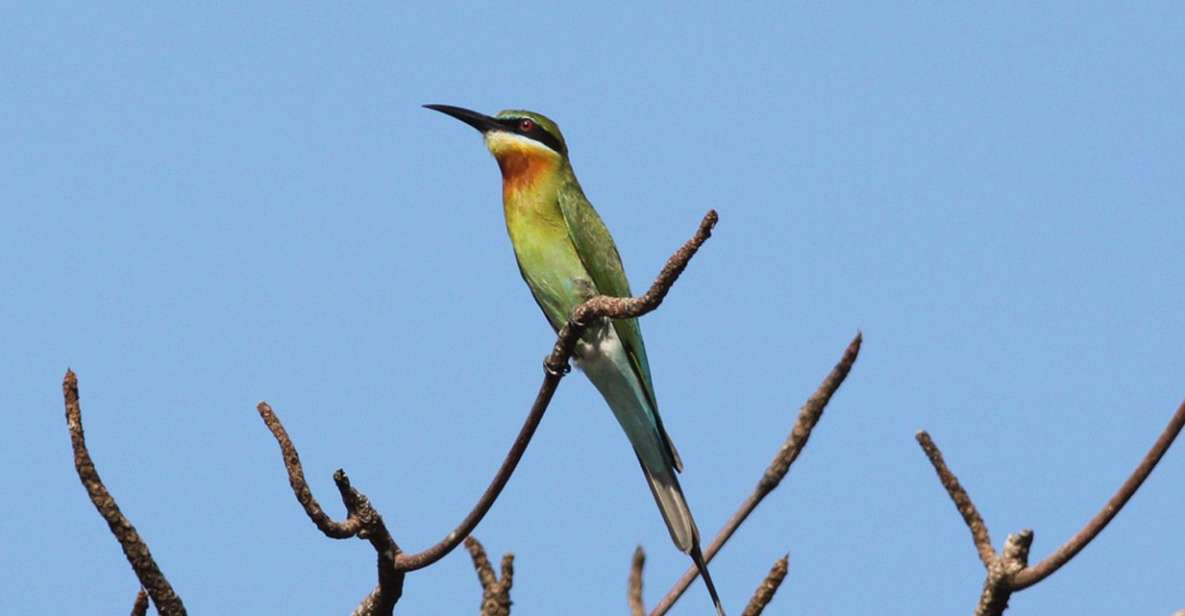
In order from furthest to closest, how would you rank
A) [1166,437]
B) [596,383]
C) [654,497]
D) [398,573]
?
[596,383], [654,497], [398,573], [1166,437]

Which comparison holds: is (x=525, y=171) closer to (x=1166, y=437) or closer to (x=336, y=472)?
(x=336, y=472)

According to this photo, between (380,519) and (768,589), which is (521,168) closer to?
(380,519)

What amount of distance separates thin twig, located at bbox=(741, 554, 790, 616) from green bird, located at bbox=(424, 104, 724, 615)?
75.2 inches

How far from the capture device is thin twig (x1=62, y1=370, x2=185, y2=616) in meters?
Result: 2.28

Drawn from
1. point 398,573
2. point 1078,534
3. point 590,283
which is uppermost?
point 590,283

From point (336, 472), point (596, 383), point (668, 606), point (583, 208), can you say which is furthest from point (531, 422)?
point (583, 208)

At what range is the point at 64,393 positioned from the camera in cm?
231

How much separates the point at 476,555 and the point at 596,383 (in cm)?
242

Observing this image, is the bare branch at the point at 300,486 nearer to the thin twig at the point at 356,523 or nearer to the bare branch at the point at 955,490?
the thin twig at the point at 356,523

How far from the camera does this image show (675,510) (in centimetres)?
409

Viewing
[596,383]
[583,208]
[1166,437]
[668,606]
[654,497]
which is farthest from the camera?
[583,208]

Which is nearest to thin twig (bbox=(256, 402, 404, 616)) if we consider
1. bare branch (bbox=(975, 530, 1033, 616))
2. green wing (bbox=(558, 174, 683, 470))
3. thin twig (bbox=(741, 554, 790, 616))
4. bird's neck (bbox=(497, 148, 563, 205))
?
thin twig (bbox=(741, 554, 790, 616))

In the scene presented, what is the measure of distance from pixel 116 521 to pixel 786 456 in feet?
3.42

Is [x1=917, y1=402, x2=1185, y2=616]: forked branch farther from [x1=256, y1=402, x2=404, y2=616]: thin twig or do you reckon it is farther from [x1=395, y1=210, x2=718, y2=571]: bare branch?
[x1=256, y1=402, x2=404, y2=616]: thin twig
